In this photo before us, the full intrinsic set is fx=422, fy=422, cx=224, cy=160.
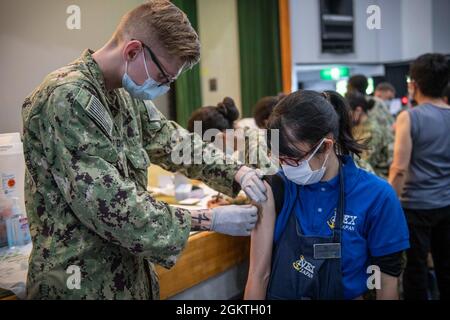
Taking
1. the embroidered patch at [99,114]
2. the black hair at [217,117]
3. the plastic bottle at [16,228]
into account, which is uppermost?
the embroidered patch at [99,114]

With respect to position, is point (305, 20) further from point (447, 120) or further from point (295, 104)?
point (295, 104)

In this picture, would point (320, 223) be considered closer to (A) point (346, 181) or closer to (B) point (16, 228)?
(A) point (346, 181)

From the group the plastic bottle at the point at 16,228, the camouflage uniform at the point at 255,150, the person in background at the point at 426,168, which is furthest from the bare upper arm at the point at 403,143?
the plastic bottle at the point at 16,228

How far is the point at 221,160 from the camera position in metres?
1.57

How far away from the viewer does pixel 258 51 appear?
166 inches

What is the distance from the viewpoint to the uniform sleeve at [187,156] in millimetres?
1543

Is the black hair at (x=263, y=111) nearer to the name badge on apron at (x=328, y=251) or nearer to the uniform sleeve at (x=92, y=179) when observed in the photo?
the name badge on apron at (x=328, y=251)

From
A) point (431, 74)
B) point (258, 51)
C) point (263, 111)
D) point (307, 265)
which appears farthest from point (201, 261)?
point (258, 51)

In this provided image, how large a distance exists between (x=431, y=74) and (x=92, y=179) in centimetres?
171

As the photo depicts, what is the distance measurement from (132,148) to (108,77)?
0.76ft

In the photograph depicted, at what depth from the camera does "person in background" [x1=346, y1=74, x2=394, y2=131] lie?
328cm

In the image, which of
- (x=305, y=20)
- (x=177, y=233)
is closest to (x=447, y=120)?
(x=177, y=233)

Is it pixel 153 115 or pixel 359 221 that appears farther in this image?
pixel 153 115

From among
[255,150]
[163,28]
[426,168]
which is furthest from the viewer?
[255,150]
